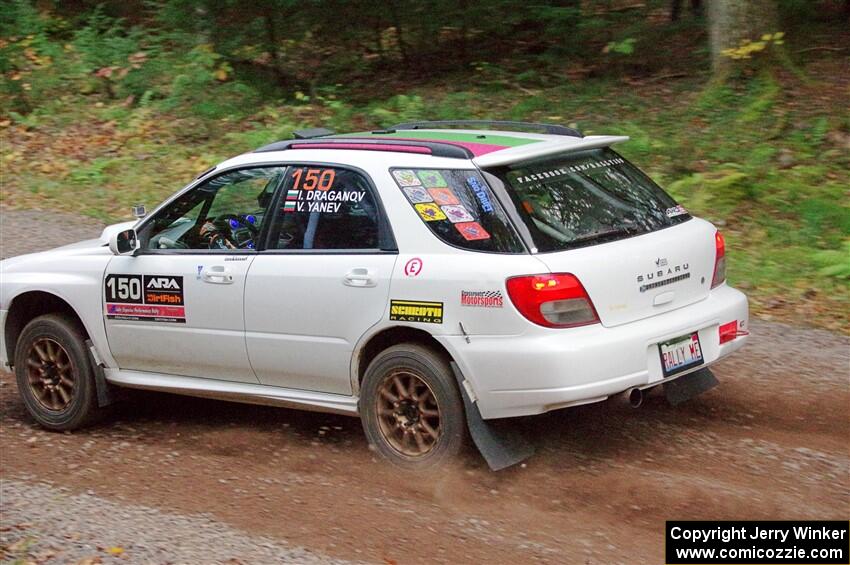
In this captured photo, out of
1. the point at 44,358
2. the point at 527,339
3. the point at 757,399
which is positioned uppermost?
the point at 527,339

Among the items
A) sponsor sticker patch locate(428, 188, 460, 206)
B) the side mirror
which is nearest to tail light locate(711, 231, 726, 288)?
sponsor sticker patch locate(428, 188, 460, 206)

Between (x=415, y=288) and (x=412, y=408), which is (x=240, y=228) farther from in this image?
(x=412, y=408)

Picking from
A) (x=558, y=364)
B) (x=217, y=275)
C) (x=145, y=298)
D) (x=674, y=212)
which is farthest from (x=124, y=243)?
(x=674, y=212)

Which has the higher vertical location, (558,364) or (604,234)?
(604,234)

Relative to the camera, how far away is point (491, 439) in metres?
5.45

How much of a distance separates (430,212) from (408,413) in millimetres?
1064

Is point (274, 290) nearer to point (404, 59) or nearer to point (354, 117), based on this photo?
point (354, 117)

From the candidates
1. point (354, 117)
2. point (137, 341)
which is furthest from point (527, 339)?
point (354, 117)

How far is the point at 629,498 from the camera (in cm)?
524

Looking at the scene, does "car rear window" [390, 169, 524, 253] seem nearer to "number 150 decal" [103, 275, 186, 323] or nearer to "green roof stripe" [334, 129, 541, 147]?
"green roof stripe" [334, 129, 541, 147]

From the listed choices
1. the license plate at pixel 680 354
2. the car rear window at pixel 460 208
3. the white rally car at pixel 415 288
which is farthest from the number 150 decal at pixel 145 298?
the license plate at pixel 680 354

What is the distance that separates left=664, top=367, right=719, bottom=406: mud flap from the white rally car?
0.02m

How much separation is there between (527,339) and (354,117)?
9297 mm

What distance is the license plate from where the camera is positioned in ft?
17.7
